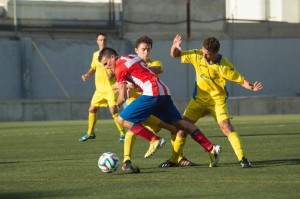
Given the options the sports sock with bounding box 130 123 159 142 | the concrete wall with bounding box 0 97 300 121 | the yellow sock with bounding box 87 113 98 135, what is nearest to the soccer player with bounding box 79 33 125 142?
the yellow sock with bounding box 87 113 98 135

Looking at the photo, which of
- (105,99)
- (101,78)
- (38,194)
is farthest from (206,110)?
(101,78)

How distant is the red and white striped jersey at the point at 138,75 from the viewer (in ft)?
39.5

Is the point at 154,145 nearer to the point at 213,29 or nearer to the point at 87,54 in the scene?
the point at 87,54

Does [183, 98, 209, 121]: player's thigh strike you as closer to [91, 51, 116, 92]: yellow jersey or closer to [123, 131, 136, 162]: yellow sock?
[123, 131, 136, 162]: yellow sock

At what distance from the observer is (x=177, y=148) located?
12.8 metres

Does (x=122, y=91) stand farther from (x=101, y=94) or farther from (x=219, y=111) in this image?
(x=101, y=94)

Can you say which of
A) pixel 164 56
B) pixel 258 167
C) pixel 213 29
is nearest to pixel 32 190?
pixel 258 167

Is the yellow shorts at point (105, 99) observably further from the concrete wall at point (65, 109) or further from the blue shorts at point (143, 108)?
the concrete wall at point (65, 109)

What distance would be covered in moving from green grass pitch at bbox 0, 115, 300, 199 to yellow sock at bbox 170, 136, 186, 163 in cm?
33

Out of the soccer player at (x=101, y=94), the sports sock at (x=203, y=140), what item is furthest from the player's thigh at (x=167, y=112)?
the soccer player at (x=101, y=94)

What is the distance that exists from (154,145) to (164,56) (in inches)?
975

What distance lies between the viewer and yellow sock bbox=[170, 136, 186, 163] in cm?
1281

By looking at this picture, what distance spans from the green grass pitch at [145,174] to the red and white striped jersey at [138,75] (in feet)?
3.31

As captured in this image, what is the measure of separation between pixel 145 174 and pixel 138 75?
1.32 metres
